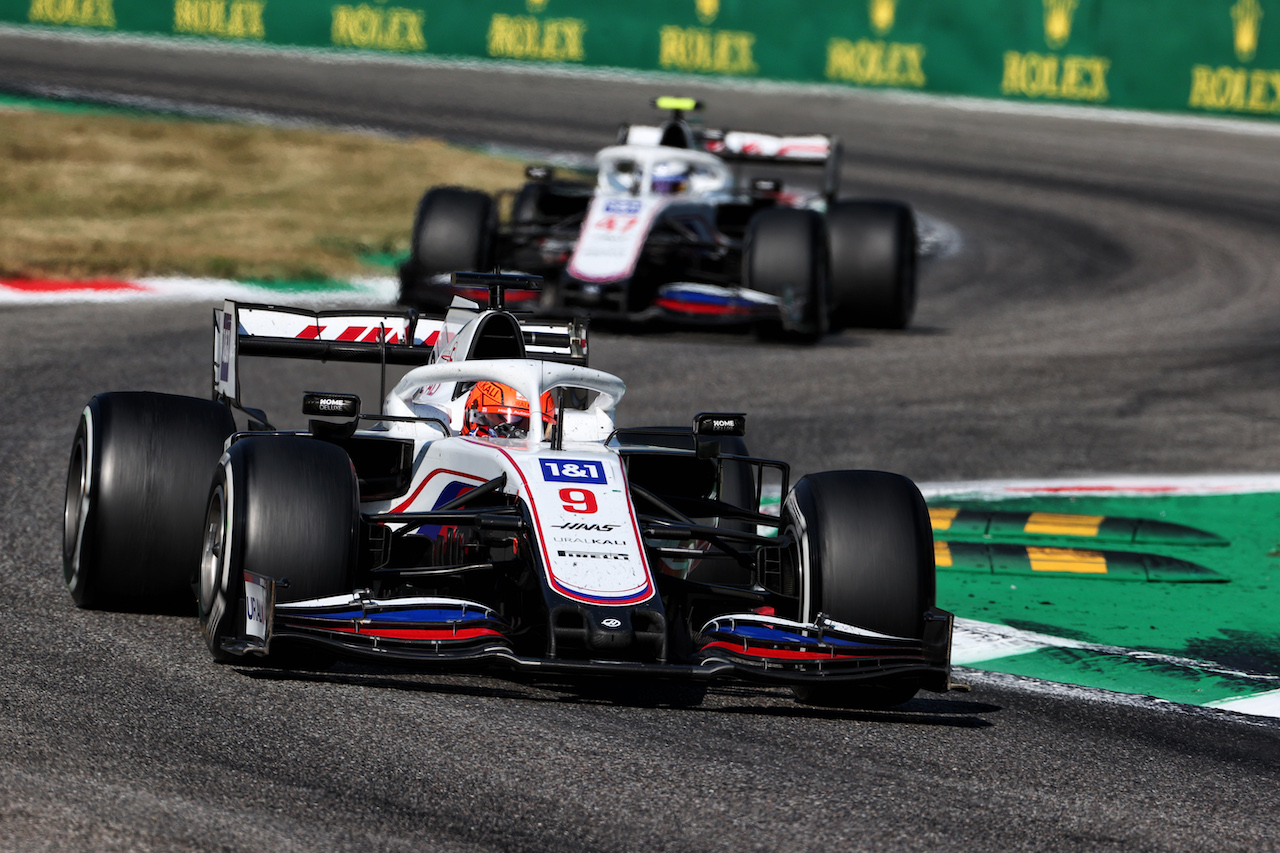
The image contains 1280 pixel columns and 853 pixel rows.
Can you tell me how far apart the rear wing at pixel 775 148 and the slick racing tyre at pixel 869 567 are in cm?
1015

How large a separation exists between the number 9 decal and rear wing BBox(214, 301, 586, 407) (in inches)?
62.0

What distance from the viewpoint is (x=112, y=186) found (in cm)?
2033

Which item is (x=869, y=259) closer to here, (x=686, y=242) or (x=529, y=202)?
(x=686, y=242)

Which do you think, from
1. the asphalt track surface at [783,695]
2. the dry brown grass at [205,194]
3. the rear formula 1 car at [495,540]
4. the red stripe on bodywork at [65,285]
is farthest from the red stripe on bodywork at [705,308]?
the rear formula 1 car at [495,540]

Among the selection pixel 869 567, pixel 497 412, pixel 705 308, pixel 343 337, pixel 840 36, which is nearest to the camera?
pixel 869 567

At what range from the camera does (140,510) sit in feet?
21.9

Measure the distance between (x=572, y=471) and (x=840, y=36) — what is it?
23550 millimetres

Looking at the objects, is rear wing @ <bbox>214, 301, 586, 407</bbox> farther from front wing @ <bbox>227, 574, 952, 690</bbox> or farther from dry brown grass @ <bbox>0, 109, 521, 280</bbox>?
dry brown grass @ <bbox>0, 109, 521, 280</bbox>

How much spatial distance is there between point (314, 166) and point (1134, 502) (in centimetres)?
1412

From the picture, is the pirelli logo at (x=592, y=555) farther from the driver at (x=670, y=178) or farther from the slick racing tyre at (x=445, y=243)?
the driver at (x=670, y=178)

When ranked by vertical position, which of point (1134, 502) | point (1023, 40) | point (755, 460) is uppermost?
point (1023, 40)

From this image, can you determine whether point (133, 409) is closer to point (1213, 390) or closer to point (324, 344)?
point (324, 344)

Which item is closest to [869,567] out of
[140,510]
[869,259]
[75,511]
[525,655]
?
[525,655]

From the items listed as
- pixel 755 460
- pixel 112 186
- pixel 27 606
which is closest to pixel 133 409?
pixel 27 606
